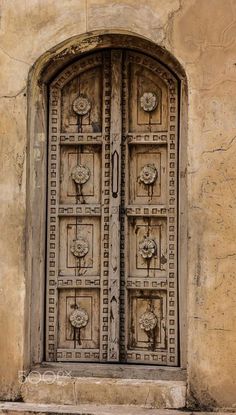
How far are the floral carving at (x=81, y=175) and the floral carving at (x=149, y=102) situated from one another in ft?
2.21

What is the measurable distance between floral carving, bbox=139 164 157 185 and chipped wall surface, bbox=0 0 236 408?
39 cm

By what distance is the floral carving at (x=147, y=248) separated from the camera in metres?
5.34

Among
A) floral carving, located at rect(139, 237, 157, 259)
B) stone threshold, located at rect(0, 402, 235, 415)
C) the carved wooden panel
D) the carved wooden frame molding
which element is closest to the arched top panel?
the carved wooden frame molding

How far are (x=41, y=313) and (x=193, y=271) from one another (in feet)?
4.13

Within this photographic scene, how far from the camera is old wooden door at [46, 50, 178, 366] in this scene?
5348mm

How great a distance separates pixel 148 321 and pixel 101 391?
63 cm

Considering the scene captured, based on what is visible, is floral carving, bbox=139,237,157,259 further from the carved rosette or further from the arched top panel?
the arched top panel

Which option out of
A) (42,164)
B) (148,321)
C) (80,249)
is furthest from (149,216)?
(42,164)

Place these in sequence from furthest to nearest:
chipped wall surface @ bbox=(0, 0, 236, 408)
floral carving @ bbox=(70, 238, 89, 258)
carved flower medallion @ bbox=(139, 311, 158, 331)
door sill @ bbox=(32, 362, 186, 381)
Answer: floral carving @ bbox=(70, 238, 89, 258) → carved flower medallion @ bbox=(139, 311, 158, 331) → door sill @ bbox=(32, 362, 186, 381) → chipped wall surface @ bbox=(0, 0, 236, 408)

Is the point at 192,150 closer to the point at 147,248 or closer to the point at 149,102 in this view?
the point at 149,102

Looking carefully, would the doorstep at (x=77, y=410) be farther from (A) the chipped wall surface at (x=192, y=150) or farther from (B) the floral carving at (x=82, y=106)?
(B) the floral carving at (x=82, y=106)

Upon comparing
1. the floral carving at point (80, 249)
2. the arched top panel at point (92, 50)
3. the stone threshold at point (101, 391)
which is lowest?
the stone threshold at point (101, 391)

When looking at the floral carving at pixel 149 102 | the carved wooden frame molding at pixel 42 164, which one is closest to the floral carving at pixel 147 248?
the carved wooden frame molding at pixel 42 164

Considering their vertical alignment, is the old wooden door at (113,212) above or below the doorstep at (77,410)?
above
